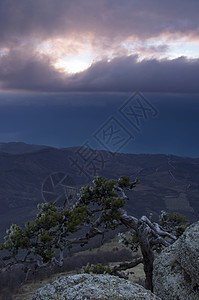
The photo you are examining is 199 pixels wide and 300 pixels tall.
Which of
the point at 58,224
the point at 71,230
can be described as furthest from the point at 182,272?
the point at 58,224

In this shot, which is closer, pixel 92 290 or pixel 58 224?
pixel 92 290

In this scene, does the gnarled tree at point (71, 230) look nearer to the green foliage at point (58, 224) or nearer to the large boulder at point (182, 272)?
the green foliage at point (58, 224)

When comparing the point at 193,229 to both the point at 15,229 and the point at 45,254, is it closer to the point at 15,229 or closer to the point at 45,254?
the point at 45,254

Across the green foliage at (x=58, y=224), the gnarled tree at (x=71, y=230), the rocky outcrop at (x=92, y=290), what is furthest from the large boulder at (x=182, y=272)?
the green foliage at (x=58, y=224)

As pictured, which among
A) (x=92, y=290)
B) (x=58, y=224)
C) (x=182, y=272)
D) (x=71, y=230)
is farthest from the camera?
(x=58, y=224)

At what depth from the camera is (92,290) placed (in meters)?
4.38

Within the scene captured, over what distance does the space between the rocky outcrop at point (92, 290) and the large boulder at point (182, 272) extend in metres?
2.47

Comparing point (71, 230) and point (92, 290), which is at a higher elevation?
point (92, 290)

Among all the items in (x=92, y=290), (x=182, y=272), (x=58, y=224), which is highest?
(x=92, y=290)

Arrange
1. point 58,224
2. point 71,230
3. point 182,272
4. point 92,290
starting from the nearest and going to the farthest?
point 92,290, point 182,272, point 71,230, point 58,224

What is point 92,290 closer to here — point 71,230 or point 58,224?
point 71,230

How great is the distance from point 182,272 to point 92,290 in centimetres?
387

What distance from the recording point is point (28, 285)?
86.3 ft

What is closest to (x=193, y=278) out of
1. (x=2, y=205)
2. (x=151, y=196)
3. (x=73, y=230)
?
(x=73, y=230)
